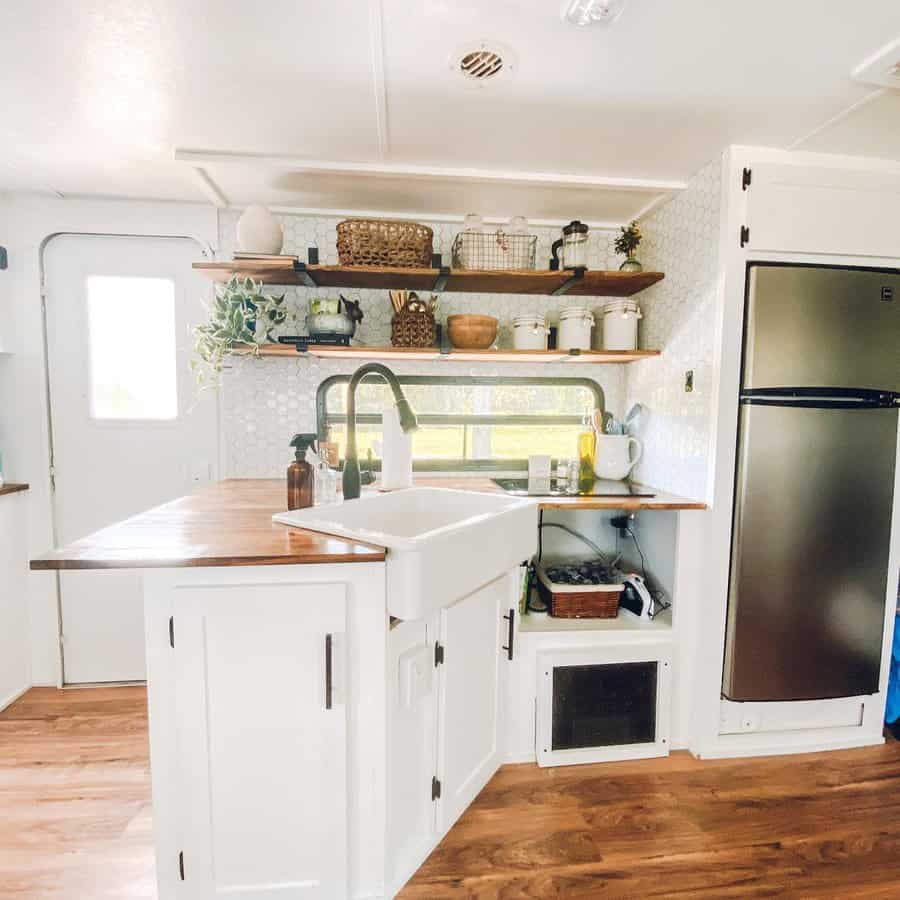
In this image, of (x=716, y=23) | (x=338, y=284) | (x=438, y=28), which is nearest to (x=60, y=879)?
(x=338, y=284)

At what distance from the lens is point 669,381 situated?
7.06 ft

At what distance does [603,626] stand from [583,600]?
0.12m

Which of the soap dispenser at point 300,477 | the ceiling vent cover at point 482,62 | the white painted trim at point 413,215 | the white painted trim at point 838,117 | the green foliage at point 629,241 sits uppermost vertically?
the white painted trim at point 838,117

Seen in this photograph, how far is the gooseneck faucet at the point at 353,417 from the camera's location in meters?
1.59

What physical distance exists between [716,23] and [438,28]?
0.68m

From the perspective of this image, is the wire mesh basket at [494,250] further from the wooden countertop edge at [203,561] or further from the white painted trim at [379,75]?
the wooden countertop edge at [203,561]

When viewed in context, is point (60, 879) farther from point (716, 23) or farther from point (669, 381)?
point (716, 23)

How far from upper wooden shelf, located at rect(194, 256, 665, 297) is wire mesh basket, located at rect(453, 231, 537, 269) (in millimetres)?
52

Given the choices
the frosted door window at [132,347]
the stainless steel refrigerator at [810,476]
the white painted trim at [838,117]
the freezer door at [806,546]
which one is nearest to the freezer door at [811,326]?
the stainless steel refrigerator at [810,476]

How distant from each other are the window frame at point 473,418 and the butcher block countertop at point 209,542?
706 millimetres

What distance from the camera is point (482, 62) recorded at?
1.34 metres

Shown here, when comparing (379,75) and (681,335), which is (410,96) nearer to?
(379,75)

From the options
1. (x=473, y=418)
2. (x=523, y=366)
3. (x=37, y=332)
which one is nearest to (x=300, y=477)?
(x=473, y=418)

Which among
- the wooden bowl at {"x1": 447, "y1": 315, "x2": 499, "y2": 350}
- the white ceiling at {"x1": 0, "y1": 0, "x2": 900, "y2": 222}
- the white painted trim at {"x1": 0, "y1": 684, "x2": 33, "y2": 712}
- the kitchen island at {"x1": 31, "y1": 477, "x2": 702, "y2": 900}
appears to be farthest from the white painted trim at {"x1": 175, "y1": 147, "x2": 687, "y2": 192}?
the white painted trim at {"x1": 0, "y1": 684, "x2": 33, "y2": 712}
